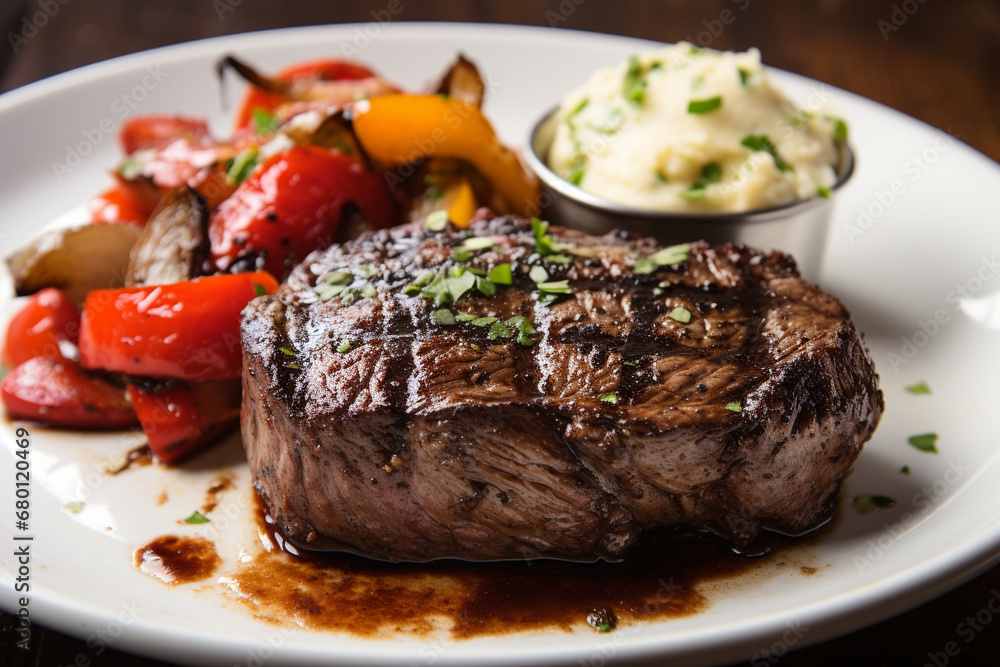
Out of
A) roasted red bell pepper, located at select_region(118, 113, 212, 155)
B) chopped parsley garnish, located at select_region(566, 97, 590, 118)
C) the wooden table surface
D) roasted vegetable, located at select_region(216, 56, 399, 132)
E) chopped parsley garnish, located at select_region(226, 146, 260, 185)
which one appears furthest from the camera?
the wooden table surface

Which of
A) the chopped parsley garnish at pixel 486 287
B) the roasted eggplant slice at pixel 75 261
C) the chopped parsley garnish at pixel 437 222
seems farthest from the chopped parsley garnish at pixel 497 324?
the roasted eggplant slice at pixel 75 261

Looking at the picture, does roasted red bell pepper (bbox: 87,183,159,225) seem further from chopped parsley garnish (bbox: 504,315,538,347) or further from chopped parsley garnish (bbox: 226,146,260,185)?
chopped parsley garnish (bbox: 504,315,538,347)

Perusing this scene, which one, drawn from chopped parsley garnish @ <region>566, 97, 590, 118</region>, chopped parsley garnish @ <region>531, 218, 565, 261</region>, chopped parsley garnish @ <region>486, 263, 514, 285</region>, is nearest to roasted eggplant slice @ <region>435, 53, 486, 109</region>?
chopped parsley garnish @ <region>566, 97, 590, 118</region>

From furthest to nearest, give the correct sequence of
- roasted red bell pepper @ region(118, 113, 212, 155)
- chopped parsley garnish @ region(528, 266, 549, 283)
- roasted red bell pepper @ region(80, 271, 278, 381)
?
roasted red bell pepper @ region(118, 113, 212, 155) → roasted red bell pepper @ region(80, 271, 278, 381) → chopped parsley garnish @ region(528, 266, 549, 283)

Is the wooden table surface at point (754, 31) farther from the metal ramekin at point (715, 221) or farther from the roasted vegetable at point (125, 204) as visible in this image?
the roasted vegetable at point (125, 204)

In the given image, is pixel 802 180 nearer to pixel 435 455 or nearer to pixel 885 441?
pixel 885 441

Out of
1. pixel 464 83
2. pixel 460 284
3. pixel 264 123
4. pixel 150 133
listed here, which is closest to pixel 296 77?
pixel 264 123

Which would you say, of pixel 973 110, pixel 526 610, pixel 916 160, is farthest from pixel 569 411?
pixel 973 110

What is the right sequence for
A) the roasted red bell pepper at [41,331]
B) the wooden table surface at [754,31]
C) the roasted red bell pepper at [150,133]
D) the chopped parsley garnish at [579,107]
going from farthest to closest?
the wooden table surface at [754,31] < the roasted red bell pepper at [150,133] < the chopped parsley garnish at [579,107] < the roasted red bell pepper at [41,331]
